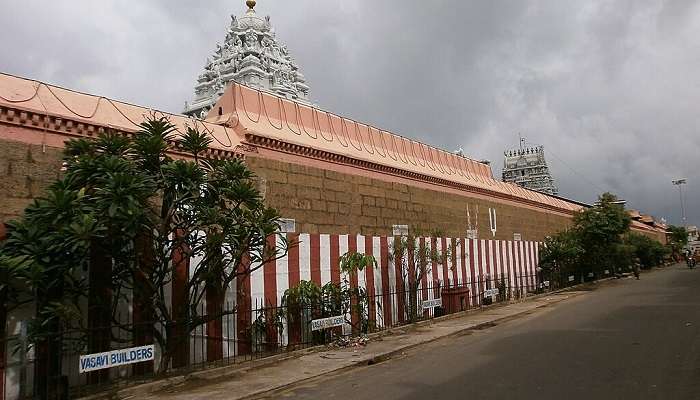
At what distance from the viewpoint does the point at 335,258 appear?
1456 cm

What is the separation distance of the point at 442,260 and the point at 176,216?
11748 millimetres

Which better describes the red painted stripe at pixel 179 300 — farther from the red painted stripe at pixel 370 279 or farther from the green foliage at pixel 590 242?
the green foliage at pixel 590 242

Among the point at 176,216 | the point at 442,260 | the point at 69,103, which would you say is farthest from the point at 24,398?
the point at 442,260

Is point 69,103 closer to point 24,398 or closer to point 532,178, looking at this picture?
point 24,398

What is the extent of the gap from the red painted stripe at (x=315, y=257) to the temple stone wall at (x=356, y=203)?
0.23 meters

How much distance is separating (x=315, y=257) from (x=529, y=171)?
76.3m

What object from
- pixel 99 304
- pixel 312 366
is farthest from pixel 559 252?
pixel 99 304

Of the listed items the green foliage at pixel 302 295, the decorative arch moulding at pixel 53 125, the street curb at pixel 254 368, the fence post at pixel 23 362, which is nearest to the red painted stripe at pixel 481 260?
the street curb at pixel 254 368

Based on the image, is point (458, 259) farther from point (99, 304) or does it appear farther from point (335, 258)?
point (99, 304)

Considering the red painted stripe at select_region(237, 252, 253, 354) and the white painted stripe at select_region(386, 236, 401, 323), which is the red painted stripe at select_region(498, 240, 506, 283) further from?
the red painted stripe at select_region(237, 252, 253, 354)

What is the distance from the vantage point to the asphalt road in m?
7.41

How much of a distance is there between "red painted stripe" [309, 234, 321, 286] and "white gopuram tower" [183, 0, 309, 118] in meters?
29.3

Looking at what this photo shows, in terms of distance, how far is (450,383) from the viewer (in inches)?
321

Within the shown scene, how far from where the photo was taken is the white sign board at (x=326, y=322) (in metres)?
12.2
